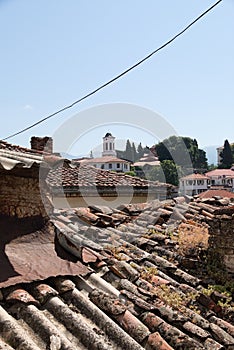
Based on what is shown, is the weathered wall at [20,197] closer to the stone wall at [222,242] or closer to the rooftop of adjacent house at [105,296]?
the rooftop of adjacent house at [105,296]

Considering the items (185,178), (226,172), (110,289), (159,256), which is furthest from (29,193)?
(226,172)

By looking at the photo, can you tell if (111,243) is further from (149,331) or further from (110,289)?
(149,331)

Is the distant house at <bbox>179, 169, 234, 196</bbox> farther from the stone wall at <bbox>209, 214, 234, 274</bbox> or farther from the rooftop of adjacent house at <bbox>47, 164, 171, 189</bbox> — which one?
the stone wall at <bbox>209, 214, 234, 274</bbox>

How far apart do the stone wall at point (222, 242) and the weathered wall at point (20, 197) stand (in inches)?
88.4

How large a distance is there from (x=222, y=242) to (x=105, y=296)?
2127 mm

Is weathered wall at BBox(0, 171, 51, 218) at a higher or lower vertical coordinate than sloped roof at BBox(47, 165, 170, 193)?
lower

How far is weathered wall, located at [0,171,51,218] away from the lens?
3766 millimetres

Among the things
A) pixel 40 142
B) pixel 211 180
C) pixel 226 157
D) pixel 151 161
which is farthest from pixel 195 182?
pixel 40 142

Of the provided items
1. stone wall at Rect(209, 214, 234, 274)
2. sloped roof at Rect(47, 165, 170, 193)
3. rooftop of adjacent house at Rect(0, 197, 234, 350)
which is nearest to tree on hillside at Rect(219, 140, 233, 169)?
sloped roof at Rect(47, 165, 170, 193)

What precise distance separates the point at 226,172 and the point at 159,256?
72.4 meters

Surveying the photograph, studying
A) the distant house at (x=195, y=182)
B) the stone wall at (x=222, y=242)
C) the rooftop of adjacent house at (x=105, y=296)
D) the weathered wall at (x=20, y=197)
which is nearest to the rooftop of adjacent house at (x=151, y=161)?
the distant house at (x=195, y=182)

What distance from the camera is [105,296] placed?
3.41m

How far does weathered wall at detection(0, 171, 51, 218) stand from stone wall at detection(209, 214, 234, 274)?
2.25 m

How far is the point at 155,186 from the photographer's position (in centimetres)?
1719
